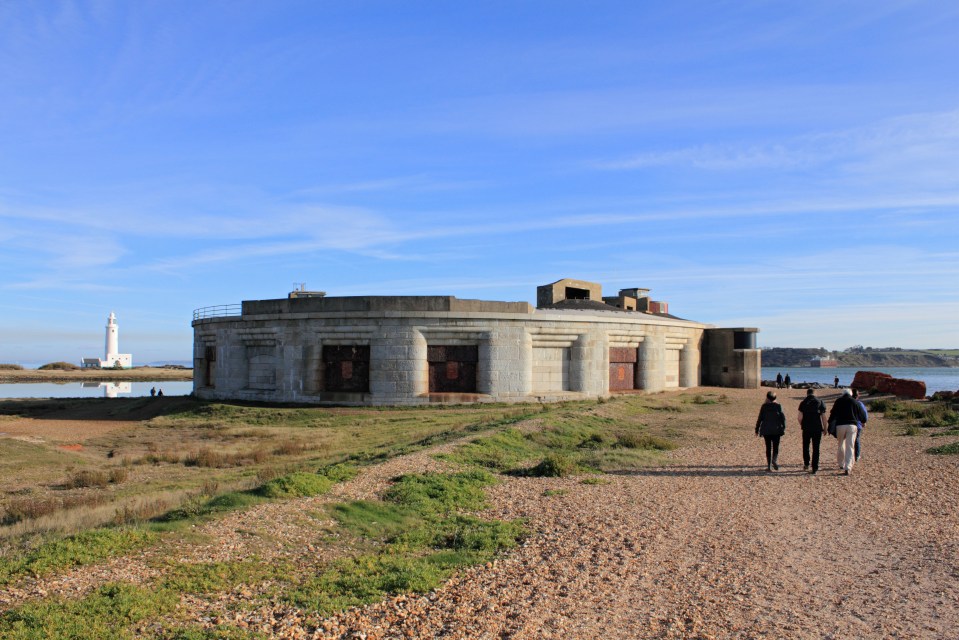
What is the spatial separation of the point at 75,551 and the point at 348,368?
26.4 metres

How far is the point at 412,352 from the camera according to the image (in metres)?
33.0

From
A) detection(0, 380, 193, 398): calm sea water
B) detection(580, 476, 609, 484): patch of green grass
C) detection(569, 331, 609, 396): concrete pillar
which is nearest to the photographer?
detection(580, 476, 609, 484): patch of green grass

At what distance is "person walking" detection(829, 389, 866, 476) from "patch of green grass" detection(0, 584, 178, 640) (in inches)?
509

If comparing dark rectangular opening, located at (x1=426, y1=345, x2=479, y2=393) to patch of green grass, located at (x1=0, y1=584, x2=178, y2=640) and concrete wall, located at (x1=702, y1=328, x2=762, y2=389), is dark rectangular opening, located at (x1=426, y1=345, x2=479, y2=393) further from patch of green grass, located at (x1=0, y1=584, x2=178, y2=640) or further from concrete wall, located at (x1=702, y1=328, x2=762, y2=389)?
patch of green grass, located at (x1=0, y1=584, x2=178, y2=640)

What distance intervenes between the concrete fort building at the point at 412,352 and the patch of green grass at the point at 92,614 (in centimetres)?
2633

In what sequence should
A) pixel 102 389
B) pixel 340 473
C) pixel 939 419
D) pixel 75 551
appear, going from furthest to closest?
pixel 102 389, pixel 939 419, pixel 340 473, pixel 75 551

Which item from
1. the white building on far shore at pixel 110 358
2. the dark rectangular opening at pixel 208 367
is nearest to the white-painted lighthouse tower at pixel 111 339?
the white building on far shore at pixel 110 358

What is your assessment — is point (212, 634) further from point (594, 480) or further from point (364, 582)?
point (594, 480)

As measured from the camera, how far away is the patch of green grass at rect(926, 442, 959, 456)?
54.9 feet

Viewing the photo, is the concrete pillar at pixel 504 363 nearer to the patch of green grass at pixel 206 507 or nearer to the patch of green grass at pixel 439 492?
the patch of green grass at pixel 439 492

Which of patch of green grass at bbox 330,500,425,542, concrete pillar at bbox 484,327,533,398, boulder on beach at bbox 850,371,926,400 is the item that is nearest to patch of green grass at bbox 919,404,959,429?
boulder on beach at bbox 850,371,926,400

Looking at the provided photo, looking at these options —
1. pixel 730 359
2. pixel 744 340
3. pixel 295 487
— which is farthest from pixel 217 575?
pixel 744 340

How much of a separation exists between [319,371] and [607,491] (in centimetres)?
2381

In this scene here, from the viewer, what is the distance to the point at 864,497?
1213 centimetres
